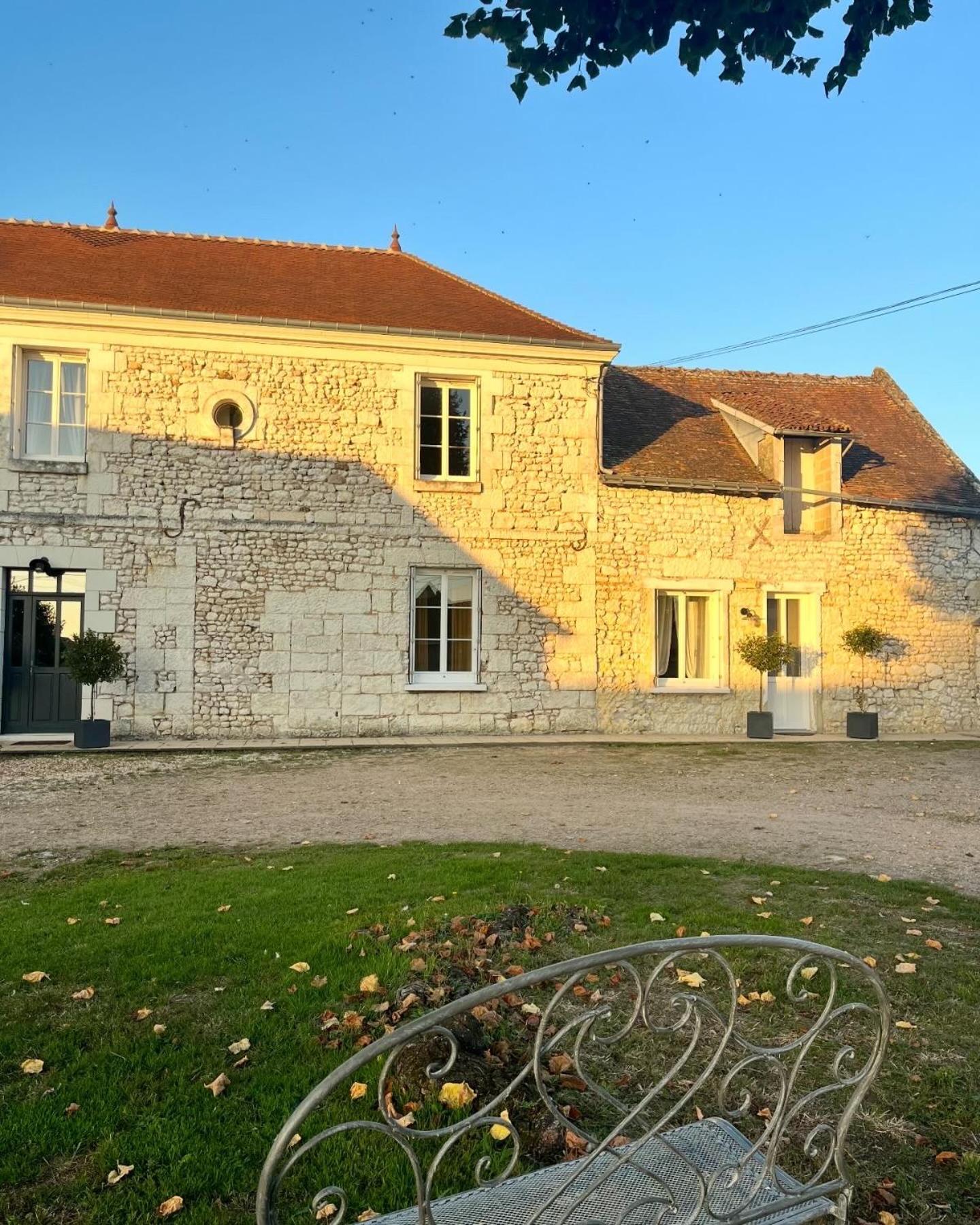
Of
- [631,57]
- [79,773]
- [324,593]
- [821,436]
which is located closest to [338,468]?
[324,593]

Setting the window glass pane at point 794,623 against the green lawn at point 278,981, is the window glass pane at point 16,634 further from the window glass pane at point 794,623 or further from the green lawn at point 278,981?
the window glass pane at point 794,623

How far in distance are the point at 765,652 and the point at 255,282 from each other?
9.63m

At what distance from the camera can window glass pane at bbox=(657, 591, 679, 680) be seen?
41.4 feet

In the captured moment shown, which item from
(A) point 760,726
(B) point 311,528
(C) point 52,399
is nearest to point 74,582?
(C) point 52,399

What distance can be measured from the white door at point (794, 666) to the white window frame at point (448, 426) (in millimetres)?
5240

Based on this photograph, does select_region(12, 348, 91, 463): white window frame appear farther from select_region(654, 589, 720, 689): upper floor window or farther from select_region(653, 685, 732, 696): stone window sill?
select_region(653, 685, 732, 696): stone window sill

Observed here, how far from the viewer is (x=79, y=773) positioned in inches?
343

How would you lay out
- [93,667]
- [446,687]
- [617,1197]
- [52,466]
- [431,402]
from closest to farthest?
[617,1197] → [93,667] → [52,466] → [446,687] → [431,402]

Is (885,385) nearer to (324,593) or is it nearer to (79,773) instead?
(324,593)

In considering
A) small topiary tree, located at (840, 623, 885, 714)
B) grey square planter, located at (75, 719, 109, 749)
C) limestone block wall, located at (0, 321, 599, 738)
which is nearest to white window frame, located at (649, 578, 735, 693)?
limestone block wall, located at (0, 321, 599, 738)

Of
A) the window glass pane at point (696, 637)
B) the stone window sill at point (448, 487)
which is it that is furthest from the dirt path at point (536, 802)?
the stone window sill at point (448, 487)

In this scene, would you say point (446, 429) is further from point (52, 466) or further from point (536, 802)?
point (536, 802)

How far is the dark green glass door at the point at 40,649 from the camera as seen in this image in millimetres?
11055

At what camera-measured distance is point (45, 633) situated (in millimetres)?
11219
